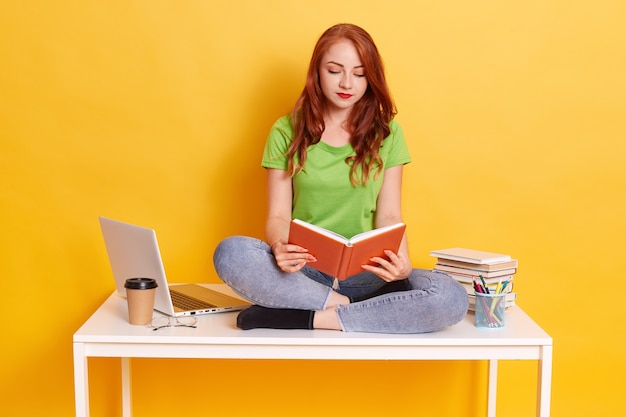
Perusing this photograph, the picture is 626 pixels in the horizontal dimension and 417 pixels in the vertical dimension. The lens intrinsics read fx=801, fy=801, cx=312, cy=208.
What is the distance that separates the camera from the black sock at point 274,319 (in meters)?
1.95

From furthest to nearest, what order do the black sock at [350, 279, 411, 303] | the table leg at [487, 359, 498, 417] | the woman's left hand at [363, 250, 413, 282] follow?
the table leg at [487, 359, 498, 417] → the black sock at [350, 279, 411, 303] → the woman's left hand at [363, 250, 413, 282]

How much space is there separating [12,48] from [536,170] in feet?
5.49

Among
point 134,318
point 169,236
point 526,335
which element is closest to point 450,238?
point 526,335

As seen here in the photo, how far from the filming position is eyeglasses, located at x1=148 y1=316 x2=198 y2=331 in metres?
1.98

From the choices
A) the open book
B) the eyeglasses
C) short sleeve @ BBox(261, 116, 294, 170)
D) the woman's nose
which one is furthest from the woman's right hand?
the woman's nose

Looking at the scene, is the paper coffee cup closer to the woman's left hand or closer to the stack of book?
the woman's left hand

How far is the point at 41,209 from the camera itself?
2.53 metres

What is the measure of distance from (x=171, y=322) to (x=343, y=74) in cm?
80

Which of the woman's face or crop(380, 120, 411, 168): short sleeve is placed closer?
the woman's face

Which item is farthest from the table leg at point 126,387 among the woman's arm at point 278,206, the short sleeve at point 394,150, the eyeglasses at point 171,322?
the short sleeve at point 394,150

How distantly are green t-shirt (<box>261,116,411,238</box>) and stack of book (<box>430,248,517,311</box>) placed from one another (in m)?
0.27

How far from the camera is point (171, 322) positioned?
201 centimetres

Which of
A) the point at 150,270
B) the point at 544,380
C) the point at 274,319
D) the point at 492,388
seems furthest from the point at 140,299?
the point at 492,388

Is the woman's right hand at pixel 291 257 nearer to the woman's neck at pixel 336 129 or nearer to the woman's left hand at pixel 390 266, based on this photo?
the woman's left hand at pixel 390 266
